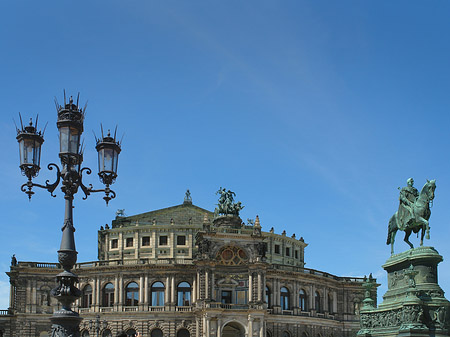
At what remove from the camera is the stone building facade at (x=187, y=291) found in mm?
74062

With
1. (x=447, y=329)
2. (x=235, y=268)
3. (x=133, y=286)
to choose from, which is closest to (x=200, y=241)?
(x=235, y=268)

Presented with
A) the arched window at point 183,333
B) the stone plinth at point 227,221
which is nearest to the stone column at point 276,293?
the stone plinth at point 227,221

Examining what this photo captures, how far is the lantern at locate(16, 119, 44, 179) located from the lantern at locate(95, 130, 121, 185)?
195 centimetres

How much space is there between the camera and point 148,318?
75250 millimetres

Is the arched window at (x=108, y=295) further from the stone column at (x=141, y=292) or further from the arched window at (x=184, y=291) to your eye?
the arched window at (x=184, y=291)

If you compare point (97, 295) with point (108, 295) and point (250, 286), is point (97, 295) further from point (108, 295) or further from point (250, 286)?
point (250, 286)

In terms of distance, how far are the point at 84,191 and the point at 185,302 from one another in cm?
5836

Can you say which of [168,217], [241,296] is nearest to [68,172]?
[241,296]

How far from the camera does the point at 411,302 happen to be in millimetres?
28453

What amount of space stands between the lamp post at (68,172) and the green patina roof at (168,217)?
6661 cm

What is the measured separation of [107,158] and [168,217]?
68.1m

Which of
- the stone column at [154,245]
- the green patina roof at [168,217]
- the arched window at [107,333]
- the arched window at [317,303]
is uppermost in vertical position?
the green patina roof at [168,217]

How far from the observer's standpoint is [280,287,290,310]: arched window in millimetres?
79812

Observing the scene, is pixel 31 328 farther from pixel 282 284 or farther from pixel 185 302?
pixel 282 284
